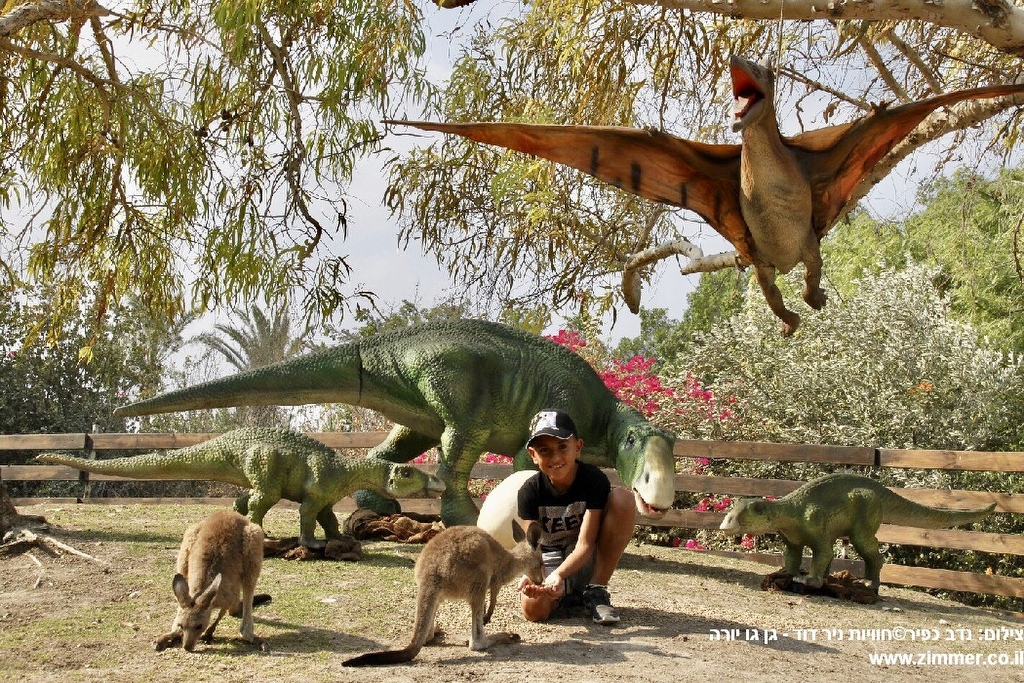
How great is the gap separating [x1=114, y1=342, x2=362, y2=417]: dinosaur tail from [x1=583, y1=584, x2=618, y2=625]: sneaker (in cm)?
276

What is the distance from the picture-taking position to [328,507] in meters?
6.37

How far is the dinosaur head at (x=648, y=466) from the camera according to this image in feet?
18.7

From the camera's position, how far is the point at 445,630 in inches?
176

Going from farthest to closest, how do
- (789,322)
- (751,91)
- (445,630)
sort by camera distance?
(789,322) → (445,630) → (751,91)

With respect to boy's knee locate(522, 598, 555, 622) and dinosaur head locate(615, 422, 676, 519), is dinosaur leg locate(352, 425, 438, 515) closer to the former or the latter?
dinosaur head locate(615, 422, 676, 519)

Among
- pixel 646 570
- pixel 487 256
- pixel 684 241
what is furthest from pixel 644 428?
pixel 487 256

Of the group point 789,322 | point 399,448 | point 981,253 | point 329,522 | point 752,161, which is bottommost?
point 329,522

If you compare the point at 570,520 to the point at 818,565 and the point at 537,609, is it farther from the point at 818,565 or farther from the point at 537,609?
the point at 818,565

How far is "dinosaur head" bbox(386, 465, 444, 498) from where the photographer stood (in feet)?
20.7

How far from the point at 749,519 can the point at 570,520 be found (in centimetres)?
192

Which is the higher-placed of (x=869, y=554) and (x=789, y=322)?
(x=789, y=322)

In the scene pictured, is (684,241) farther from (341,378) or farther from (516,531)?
(516,531)

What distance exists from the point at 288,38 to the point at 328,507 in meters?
4.09

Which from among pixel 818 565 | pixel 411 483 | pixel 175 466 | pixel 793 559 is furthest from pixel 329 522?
pixel 818 565
